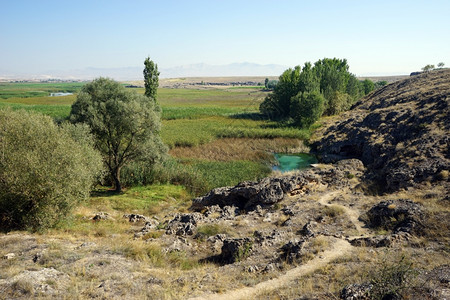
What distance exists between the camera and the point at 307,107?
241 feet

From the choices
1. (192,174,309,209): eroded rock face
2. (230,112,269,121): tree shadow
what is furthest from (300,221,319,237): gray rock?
(230,112,269,121): tree shadow

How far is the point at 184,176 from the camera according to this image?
37969mm

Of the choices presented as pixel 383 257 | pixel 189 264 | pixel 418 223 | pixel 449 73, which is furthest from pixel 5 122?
pixel 449 73

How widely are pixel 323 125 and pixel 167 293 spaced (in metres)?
70.4

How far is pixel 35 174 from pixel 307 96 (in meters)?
66.7

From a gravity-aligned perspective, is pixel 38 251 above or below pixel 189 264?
above

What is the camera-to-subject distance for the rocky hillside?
1125 inches

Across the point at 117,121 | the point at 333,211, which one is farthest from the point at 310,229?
the point at 117,121

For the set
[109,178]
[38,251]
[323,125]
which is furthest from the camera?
[323,125]

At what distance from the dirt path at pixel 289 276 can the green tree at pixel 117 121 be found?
2153cm

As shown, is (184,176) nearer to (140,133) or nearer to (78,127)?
(140,133)

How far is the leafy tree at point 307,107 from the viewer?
241 ft

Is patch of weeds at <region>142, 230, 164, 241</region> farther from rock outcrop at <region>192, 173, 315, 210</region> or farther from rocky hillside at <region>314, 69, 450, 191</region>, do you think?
rocky hillside at <region>314, 69, 450, 191</region>

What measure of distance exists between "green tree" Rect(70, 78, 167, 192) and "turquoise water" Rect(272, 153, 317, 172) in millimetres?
23199
